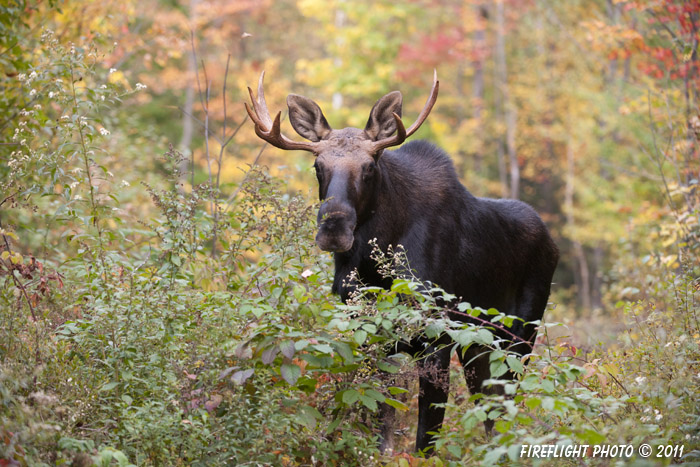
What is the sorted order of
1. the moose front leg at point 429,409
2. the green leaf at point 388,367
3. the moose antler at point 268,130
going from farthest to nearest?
the moose antler at point 268,130 → the moose front leg at point 429,409 → the green leaf at point 388,367

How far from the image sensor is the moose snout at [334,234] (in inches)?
193

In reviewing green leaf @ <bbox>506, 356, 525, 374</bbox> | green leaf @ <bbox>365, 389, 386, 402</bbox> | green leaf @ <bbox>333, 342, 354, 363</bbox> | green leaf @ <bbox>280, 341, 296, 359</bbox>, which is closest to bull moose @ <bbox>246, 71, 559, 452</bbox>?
green leaf @ <bbox>365, 389, 386, 402</bbox>

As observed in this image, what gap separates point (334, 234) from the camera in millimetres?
4906

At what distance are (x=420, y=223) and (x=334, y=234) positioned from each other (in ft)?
3.51

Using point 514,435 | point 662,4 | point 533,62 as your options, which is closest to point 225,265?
point 514,435

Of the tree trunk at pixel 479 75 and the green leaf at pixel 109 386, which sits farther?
the tree trunk at pixel 479 75

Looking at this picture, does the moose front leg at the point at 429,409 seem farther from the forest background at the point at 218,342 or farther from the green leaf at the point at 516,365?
the green leaf at the point at 516,365

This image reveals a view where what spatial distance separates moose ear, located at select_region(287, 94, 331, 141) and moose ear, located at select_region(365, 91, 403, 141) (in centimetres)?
37

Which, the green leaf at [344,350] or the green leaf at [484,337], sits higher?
the green leaf at [484,337]

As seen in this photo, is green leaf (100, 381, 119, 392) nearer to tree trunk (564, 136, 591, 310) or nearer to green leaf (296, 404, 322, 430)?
green leaf (296, 404, 322, 430)

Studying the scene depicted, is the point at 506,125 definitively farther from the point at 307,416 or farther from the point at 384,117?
the point at 307,416

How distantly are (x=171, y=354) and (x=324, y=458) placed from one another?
3.90 feet

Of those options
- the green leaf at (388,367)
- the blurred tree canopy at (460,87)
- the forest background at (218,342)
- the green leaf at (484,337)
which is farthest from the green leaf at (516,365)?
the blurred tree canopy at (460,87)

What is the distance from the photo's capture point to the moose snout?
4891 mm
